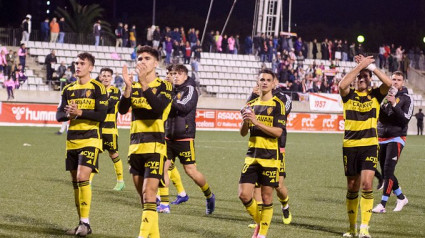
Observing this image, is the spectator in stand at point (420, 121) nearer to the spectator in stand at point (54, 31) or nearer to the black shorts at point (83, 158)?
the spectator in stand at point (54, 31)

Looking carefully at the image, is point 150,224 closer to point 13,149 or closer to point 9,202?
point 9,202

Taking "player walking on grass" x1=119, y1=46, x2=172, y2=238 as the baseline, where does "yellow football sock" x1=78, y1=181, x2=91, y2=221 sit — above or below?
below

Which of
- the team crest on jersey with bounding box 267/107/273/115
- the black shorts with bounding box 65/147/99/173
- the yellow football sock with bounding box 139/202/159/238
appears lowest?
the yellow football sock with bounding box 139/202/159/238

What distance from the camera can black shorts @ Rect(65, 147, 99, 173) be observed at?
9.50 metres

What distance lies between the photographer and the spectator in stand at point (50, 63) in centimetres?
3743

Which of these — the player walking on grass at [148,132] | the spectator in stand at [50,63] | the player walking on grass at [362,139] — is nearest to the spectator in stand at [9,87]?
the spectator in stand at [50,63]

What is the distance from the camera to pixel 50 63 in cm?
3766

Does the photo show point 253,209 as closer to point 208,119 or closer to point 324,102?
point 208,119

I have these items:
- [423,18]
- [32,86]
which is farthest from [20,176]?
[423,18]

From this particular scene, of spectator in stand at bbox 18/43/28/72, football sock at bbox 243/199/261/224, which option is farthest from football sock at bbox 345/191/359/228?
spectator in stand at bbox 18/43/28/72

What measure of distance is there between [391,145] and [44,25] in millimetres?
31515

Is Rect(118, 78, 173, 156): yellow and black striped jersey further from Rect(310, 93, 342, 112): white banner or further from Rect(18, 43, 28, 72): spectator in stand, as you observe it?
Rect(310, 93, 342, 112): white banner

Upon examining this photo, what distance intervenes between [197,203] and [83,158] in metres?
3.71

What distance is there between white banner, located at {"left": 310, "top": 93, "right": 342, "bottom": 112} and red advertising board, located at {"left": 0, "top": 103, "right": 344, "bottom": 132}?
1.20ft
